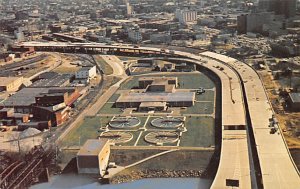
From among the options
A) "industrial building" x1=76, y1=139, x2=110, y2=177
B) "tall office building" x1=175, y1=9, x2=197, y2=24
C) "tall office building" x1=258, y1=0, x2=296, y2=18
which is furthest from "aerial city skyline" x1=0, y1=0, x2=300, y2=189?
"tall office building" x1=175, y1=9, x2=197, y2=24

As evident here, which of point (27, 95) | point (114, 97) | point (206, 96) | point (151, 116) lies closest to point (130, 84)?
point (114, 97)

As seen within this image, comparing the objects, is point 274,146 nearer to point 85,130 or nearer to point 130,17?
point 85,130

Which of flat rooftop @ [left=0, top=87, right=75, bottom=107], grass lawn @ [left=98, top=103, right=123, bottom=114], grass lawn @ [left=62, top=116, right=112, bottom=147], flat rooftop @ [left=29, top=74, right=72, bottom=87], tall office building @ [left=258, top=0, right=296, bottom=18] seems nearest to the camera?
grass lawn @ [left=62, top=116, right=112, bottom=147]

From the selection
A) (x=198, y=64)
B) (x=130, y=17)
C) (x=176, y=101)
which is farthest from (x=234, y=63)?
(x=130, y=17)

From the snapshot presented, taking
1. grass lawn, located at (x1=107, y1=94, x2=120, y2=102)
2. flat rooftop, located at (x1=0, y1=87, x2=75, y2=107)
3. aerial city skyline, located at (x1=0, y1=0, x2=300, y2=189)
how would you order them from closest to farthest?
1. aerial city skyline, located at (x1=0, y1=0, x2=300, y2=189)
2. flat rooftop, located at (x1=0, y1=87, x2=75, y2=107)
3. grass lawn, located at (x1=107, y1=94, x2=120, y2=102)

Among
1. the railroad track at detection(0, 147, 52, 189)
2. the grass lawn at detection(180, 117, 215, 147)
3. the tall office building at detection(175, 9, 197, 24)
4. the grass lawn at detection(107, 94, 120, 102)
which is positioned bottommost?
the railroad track at detection(0, 147, 52, 189)

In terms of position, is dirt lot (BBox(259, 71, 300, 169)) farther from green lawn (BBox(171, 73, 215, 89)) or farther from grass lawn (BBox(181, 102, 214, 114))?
green lawn (BBox(171, 73, 215, 89))

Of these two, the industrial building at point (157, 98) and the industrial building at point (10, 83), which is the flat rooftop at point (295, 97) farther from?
the industrial building at point (10, 83)

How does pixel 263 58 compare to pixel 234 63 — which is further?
pixel 263 58
